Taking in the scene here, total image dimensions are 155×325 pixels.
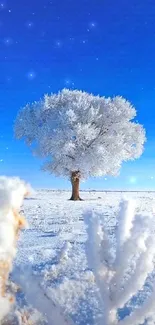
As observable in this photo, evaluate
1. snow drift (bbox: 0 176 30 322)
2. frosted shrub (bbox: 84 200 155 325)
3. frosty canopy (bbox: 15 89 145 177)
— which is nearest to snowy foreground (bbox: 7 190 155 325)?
frosted shrub (bbox: 84 200 155 325)

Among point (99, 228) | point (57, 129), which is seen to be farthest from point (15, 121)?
point (99, 228)

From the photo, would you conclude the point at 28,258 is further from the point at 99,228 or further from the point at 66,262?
the point at 99,228

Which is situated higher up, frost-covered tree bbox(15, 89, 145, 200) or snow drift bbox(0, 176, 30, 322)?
frost-covered tree bbox(15, 89, 145, 200)

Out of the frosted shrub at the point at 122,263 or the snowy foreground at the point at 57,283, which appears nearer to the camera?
the frosted shrub at the point at 122,263

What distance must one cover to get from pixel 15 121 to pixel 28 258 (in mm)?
28298

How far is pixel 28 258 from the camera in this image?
586 centimetres

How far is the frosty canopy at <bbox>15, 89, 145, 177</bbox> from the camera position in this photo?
1135 inches

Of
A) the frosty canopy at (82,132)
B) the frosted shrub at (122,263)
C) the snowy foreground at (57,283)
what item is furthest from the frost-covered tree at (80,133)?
the frosted shrub at (122,263)

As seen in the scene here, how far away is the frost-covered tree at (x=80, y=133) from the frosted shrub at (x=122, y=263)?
25.6 metres

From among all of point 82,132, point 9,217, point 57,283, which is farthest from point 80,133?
point 9,217

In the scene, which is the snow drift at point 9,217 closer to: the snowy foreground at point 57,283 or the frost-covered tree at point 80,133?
the snowy foreground at point 57,283

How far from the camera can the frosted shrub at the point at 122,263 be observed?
2.54 metres

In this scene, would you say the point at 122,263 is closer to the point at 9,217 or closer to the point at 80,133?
the point at 9,217

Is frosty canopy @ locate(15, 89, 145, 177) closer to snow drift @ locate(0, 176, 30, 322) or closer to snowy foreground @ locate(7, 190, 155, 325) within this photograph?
snowy foreground @ locate(7, 190, 155, 325)
